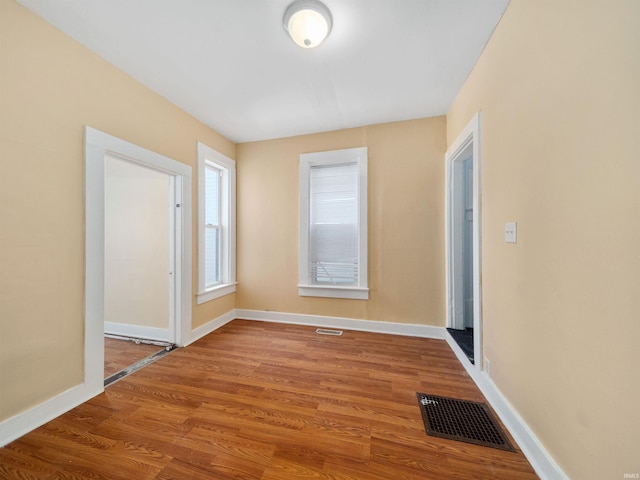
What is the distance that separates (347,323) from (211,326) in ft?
5.90

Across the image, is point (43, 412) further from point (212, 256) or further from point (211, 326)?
point (212, 256)

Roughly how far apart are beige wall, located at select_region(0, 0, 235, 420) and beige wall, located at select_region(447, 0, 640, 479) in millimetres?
2976

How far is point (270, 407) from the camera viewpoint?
175 centimetres

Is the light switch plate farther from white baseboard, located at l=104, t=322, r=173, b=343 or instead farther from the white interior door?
white baseboard, located at l=104, t=322, r=173, b=343

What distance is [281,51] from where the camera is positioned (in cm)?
190

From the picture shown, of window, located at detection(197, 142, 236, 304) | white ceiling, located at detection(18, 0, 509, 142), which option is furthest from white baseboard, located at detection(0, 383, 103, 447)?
white ceiling, located at detection(18, 0, 509, 142)

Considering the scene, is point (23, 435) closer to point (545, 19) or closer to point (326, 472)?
point (326, 472)

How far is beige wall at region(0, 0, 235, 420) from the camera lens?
1.46 meters

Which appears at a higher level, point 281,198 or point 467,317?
point 281,198

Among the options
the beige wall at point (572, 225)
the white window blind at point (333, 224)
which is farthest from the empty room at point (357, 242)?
the white window blind at point (333, 224)

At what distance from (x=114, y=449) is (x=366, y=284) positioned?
8.55 feet

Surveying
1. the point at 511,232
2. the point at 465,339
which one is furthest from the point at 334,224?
the point at 511,232

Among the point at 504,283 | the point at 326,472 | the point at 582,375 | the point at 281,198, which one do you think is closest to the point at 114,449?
the point at 326,472

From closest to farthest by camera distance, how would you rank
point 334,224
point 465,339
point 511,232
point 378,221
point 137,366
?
1. point 511,232
2. point 137,366
3. point 465,339
4. point 378,221
5. point 334,224
